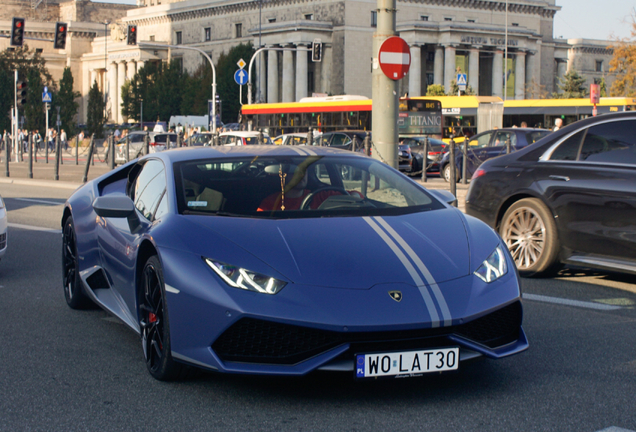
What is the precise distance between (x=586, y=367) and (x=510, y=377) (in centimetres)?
48

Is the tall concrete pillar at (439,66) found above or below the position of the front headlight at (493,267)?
above

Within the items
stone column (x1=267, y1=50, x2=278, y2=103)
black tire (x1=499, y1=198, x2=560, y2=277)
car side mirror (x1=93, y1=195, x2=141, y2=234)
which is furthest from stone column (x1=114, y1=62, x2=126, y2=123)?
car side mirror (x1=93, y1=195, x2=141, y2=234)

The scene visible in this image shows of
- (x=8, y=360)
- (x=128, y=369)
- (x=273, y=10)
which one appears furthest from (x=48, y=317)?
(x=273, y=10)

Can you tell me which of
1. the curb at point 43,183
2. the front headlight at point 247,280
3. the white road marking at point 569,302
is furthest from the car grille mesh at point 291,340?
the curb at point 43,183

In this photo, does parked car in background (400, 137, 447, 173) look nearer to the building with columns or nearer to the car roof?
the car roof

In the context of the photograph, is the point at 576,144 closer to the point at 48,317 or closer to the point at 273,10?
the point at 48,317

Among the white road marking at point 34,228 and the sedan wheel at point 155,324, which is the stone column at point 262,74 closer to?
the white road marking at point 34,228

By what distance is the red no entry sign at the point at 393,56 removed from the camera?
11.6 m

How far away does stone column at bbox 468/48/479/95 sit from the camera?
96.6 metres

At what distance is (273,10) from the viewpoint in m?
109

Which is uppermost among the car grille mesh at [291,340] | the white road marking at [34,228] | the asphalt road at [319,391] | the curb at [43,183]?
the car grille mesh at [291,340]

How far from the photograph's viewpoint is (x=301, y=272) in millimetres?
3930

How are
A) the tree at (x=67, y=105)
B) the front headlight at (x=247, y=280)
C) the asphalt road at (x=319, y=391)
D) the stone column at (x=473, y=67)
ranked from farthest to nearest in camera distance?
1. the stone column at (x=473, y=67)
2. the tree at (x=67, y=105)
3. the front headlight at (x=247, y=280)
4. the asphalt road at (x=319, y=391)

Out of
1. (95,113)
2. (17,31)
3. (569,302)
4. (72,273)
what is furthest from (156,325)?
(95,113)
